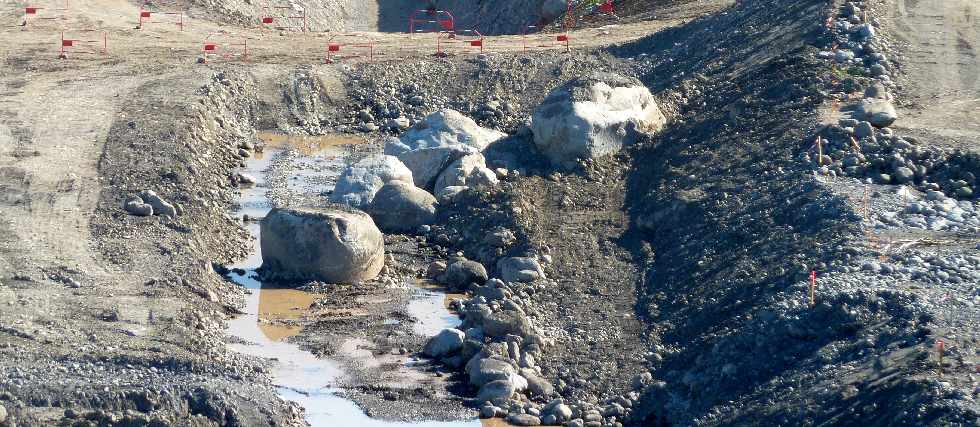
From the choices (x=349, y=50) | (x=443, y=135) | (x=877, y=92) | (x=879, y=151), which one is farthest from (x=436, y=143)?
(x=349, y=50)

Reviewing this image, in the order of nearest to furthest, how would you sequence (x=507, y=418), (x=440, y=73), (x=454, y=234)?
(x=507, y=418), (x=454, y=234), (x=440, y=73)

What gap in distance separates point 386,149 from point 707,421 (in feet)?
39.4

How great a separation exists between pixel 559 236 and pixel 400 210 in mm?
2828

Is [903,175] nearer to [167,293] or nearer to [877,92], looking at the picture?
[877,92]

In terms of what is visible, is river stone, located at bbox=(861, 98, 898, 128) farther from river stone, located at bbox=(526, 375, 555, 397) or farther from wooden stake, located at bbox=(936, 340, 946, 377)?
wooden stake, located at bbox=(936, 340, 946, 377)

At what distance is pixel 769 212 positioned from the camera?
958 inches

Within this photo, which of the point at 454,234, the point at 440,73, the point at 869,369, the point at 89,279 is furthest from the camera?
the point at 440,73

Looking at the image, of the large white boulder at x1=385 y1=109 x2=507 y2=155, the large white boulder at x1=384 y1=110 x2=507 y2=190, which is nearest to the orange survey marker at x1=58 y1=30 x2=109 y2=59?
the large white boulder at x1=384 y1=110 x2=507 y2=190

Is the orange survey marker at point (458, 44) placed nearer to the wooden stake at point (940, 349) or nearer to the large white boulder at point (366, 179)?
the large white boulder at point (366, 179)

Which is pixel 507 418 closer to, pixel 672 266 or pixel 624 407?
pixel 624 407

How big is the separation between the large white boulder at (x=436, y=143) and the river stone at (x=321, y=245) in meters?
4.17

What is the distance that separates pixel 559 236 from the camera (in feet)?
86.7

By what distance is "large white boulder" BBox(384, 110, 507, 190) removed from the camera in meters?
29.3

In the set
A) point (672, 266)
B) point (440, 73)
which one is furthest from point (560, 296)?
point (440, 73)
